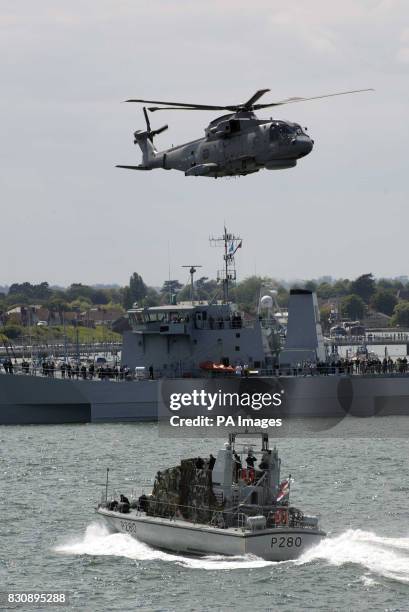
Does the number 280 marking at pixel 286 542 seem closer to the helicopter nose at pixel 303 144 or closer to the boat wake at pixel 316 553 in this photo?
the boat wake at pixel 316 553

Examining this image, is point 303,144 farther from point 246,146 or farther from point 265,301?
point 265,301

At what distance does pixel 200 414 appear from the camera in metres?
76.5

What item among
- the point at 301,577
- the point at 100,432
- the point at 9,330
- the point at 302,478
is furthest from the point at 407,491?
the point at 9,330

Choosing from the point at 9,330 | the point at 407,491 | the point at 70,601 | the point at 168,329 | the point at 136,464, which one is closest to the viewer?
the point at 70,601

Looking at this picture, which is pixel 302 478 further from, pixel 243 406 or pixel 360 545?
pixel 243 406

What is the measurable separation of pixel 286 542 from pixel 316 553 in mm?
1012

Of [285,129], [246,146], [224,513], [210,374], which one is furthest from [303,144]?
[224,513]

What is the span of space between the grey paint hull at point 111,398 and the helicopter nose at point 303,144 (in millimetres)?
19476

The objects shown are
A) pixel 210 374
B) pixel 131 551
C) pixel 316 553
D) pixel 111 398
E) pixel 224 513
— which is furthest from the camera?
pixel 111 398

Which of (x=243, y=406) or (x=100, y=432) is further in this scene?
(x=243, y=406)

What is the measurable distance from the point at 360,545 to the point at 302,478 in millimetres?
12981

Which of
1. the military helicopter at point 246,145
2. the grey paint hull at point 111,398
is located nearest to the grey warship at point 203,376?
the grey paint hull at point 111,398

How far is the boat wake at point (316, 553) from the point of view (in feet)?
111

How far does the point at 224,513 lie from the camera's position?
34906 millimetres
